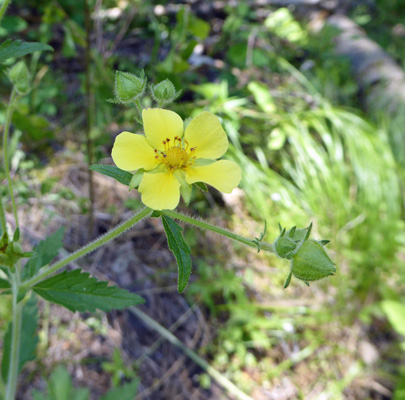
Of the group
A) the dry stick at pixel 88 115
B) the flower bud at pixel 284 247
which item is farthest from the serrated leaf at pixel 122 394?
the flower bud at pixel 284 247

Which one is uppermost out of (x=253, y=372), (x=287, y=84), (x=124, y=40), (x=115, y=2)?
(x=115, y=2)

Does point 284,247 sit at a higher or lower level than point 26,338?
higher

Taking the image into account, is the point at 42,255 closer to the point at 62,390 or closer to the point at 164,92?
the point at 164,92

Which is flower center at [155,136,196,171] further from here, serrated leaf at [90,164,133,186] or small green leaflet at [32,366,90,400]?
small green leaflet at [32,366,90,400]

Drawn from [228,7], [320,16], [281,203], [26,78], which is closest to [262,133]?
[281,203]

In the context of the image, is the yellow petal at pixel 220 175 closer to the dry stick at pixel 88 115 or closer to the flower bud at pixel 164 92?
the flower bud at pixel 164 92

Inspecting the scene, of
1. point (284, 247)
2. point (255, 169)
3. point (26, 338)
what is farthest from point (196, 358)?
point (284, 247)

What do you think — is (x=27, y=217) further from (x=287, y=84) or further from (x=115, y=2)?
(x=287, y=84)
